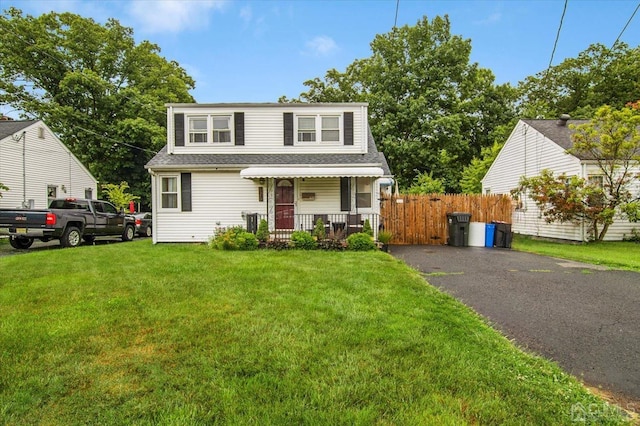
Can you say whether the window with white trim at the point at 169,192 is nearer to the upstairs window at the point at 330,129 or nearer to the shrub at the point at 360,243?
the upstairs window at the point at 330,129

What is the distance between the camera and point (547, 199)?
13477mm

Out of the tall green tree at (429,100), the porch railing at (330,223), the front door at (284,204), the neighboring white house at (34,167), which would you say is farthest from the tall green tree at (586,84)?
the neighboring white house at (34,167)

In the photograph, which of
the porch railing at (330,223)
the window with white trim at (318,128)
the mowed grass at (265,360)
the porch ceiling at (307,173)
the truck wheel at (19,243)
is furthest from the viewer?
the window with white trim at (318,128)

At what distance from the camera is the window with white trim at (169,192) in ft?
43.5

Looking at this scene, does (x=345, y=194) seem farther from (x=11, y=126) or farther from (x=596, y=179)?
(x=11, y=126)

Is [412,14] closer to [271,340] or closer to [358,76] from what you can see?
[271,340]

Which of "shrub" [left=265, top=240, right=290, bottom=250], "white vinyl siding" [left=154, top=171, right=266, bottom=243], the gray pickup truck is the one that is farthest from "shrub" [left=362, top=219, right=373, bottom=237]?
the gray pickup truck

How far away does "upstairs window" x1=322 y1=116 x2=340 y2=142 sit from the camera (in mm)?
13922

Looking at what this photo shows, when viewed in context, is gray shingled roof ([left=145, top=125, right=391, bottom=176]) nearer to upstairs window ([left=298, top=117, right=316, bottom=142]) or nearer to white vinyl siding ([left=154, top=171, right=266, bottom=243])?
white vinyl siding ([left=154, top=171, right=266, bottom=243])

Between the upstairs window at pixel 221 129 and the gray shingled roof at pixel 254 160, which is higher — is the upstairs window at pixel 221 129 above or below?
above

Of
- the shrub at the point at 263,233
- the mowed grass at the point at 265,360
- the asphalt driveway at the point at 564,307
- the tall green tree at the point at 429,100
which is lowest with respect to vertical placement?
the asphalt driveway at the point at 564,307

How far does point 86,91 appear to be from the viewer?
26.6 metres

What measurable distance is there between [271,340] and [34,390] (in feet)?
6.48

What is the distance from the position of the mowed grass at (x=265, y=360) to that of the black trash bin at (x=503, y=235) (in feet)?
29.2
